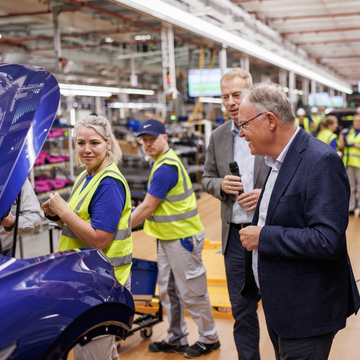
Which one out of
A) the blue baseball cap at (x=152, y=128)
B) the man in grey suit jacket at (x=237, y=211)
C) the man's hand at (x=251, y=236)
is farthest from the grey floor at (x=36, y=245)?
the man's hand at (x=251, y=236)

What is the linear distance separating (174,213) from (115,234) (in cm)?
106

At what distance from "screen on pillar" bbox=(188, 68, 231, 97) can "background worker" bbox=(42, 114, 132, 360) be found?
9.55m

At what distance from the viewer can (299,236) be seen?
1.56 meters

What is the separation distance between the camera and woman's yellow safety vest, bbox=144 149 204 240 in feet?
10.7

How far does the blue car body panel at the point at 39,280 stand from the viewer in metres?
1.10

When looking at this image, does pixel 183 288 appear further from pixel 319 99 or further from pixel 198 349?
pixel 319 99

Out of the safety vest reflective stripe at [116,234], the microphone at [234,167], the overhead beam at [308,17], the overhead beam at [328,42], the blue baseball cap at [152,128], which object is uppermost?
the overhead beam at [328,42]

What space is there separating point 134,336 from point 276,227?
2680 millimetres

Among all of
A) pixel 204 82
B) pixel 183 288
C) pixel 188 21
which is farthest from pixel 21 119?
pixel 204 82

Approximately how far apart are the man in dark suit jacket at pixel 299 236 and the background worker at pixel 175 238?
156cm

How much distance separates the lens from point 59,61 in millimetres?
8969

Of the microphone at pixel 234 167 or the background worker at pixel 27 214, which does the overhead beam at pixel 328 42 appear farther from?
the background worker at pixel 27 214

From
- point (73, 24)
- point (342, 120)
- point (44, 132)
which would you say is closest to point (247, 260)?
point (44, 132)

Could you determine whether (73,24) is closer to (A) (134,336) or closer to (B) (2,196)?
(A) (134,336)
